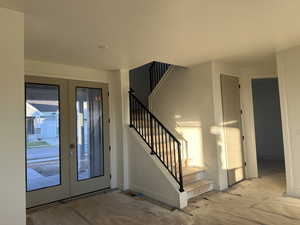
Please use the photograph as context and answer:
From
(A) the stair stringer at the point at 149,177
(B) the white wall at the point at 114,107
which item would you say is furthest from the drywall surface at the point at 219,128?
(B) the white wall at the point at 114,107

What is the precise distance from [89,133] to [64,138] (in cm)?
53

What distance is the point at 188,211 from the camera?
322cm

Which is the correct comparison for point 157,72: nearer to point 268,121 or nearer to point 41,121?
point 41,121

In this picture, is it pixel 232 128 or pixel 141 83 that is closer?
pixel 232 128

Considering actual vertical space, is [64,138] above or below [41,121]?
below

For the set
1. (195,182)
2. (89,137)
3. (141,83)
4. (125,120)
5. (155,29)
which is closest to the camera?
(155,29)

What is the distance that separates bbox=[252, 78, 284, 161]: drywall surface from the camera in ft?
23.1

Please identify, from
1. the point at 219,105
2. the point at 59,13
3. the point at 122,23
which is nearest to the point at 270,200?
the point at 219,105

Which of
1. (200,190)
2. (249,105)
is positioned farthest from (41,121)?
(249,105)

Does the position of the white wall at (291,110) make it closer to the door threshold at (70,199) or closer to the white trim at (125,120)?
the white trim at (125,120)

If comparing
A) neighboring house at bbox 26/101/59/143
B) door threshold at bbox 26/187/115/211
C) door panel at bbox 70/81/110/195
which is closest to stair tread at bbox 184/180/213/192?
door threshold at bbox 26/187/115/211

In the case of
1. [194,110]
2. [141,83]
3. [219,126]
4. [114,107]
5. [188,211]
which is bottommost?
[188,211]

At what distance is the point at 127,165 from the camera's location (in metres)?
4.51

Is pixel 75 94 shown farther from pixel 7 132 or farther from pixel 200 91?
pixel 200 91
